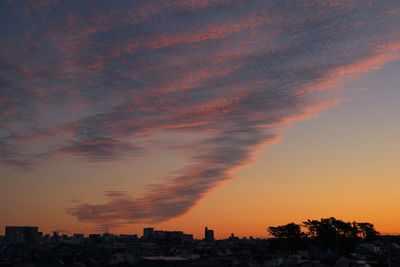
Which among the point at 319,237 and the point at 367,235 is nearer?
the point at 319,237

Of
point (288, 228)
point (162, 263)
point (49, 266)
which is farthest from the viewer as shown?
point (288, 228)

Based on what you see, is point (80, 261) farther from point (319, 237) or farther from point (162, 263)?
point (319, 237)

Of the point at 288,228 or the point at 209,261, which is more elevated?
the point at 288,228

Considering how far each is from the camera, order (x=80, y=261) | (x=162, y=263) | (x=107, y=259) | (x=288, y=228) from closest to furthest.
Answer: (x=162, y=263), (x=80, y=261), (x=107, y=259), (x=288, y=228)

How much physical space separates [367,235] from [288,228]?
2943cm

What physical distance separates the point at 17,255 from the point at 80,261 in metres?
41.1

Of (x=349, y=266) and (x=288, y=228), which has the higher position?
(x=288, y=228)

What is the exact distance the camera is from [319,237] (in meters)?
131

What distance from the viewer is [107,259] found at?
379 feet

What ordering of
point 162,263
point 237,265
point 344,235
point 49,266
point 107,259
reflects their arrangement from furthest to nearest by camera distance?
1. point 344,235
2. point 107,259
3. point 49,266
4. point 237,265
5. point 162,263

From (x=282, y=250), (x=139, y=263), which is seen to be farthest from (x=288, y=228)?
(x=139, y=263)

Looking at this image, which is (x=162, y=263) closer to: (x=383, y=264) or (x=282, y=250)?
(x=383, y=264)

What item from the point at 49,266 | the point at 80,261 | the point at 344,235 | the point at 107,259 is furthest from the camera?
the point at 344,235

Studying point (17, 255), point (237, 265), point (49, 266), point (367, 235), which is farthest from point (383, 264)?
point (17, 255)
